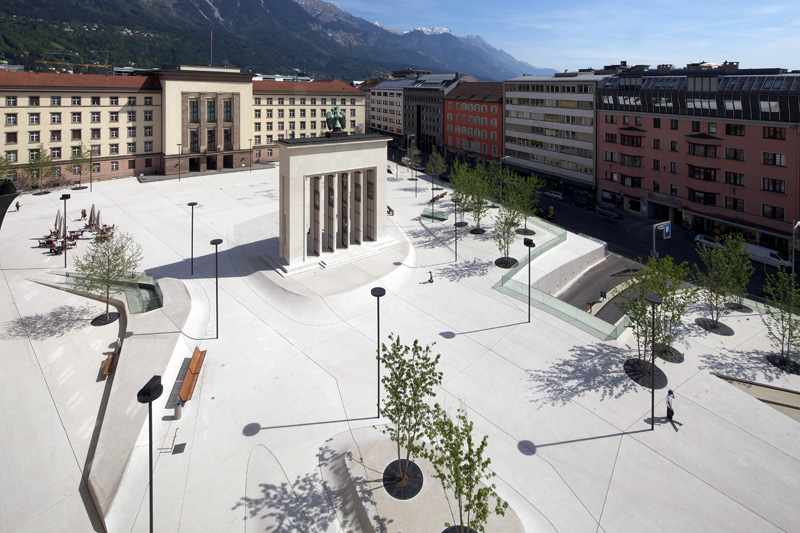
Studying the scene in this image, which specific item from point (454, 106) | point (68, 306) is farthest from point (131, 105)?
point (454, 106)

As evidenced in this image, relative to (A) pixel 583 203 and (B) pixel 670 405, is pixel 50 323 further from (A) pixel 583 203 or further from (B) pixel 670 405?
(A) pixel 583 203

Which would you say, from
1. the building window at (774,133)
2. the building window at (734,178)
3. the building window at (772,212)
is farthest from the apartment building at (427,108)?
the building window at (772,212)

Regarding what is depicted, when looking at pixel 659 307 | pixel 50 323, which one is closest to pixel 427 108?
pixel 659 307

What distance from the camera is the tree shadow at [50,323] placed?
30.2 m

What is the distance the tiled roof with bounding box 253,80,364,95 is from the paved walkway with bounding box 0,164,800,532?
6418cm

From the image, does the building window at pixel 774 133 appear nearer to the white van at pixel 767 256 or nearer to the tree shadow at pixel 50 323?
the white van at pixel 767 256

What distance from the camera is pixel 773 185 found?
180ft

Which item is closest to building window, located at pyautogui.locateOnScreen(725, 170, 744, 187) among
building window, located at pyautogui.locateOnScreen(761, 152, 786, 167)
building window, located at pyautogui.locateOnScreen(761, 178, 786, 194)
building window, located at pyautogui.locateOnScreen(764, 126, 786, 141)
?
building window, located at pyautogui.locateOnScreen(761, 178, 786, 194)

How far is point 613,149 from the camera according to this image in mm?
75500

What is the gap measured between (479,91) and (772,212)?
2587 inches

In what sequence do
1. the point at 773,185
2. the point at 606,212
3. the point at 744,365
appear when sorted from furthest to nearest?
the point at 606,212
the point at 773,185
the point at 744,365

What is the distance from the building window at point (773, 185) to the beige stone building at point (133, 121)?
162 ft

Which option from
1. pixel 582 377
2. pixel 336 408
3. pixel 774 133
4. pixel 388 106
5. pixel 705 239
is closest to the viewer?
pixel 336 408

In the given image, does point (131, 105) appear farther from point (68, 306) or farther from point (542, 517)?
point (542, 517)
